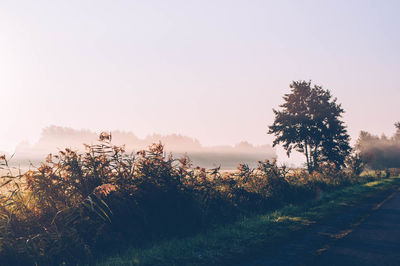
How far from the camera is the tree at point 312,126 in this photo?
144 ft

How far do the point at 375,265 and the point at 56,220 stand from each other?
6399mm

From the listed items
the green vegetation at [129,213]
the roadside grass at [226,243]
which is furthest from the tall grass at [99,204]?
the roadside grass at [226,243]

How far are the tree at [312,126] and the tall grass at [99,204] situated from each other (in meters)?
35.6

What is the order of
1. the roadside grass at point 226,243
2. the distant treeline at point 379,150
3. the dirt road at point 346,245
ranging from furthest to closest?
1. the distant treeline at point 379,150
2. the roadside grass at point 226,243
3. the dirt road at point 346,245

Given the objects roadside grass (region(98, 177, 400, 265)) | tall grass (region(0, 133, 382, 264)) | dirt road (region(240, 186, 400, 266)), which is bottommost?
dirt road (region(240, 186, 400, 266))

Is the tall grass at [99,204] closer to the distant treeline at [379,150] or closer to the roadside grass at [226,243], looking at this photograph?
the roadside grass at [226,243]

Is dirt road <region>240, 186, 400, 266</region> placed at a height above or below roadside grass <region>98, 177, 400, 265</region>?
below

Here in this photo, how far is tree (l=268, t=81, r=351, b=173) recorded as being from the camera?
43750 mm

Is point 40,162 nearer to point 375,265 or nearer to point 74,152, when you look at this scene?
point 74,152

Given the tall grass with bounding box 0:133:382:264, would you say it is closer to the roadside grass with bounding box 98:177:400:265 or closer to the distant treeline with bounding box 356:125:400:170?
the roadside grass with bounding box 98:177:400:265

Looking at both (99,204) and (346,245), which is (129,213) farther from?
(346,245)

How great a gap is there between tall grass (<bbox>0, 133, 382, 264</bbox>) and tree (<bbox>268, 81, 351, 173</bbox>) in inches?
1401

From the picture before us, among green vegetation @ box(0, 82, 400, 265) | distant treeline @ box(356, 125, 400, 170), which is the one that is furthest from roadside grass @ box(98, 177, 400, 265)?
distant treeline @ box(356, 125, 400, 170)

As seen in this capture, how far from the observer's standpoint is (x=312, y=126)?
44094mm
